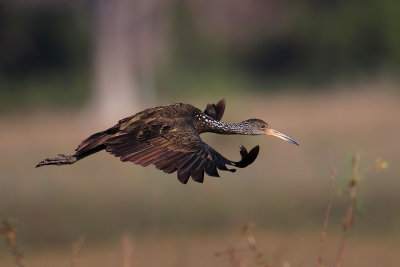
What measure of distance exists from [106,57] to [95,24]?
1011mm

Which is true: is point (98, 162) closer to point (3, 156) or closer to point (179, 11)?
point (3, 156)

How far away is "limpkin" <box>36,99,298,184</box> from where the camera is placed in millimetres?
6805

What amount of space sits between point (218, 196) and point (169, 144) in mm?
9227

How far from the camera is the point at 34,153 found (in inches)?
814

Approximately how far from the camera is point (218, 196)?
16484 mm

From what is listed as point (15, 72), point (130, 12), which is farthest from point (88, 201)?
point (15, 72)

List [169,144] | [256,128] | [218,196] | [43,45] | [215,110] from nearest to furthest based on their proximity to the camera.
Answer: [169,144], [256,128], [215,110], [218,196], [43,45]

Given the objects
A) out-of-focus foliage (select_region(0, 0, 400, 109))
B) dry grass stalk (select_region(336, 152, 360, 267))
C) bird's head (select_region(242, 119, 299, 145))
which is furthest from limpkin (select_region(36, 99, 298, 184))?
out-of-focus foliage (select_region(0, 0, 400, 109))

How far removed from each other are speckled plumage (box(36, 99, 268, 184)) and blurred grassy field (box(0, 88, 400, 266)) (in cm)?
138

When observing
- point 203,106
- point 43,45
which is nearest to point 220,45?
point 43,45

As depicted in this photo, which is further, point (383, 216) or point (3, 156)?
point (3, 156)

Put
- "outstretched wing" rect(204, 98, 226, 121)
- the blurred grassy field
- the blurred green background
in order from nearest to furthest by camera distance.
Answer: "outstretched wing" rect(204, 98, 226, 121) < the blurred grassy field < the blurred green background

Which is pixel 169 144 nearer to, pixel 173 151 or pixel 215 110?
pixel 173 151

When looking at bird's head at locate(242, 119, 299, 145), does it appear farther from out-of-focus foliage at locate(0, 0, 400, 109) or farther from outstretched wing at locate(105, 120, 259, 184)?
out-of-focus foliage at locate(0, 0, 400, 109)
